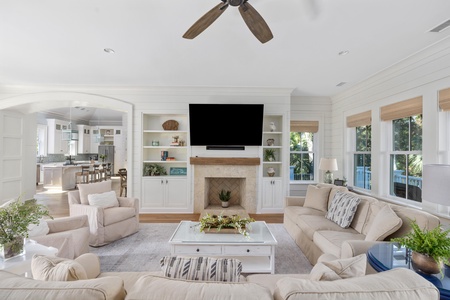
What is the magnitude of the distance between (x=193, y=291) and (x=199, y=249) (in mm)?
1750

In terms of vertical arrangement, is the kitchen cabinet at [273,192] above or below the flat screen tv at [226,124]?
below

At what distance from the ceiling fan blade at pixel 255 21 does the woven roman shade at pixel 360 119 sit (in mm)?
3246

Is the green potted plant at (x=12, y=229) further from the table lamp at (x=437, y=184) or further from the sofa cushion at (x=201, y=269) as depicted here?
the table lamp at (x=437, y=184)

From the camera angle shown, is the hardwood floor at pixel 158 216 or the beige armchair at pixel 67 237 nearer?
the beige armchair at pixel 67 237

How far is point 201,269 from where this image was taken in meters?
1.21

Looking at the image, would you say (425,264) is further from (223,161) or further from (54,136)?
(54,136)

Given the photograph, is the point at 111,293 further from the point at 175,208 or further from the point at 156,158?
the point at 156,158

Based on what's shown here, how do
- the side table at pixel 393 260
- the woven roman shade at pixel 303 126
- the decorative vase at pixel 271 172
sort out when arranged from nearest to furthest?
the side table at pixel 393 260, the decorative vase at pixel 271 172, the woven roman shade at pixel 303 126

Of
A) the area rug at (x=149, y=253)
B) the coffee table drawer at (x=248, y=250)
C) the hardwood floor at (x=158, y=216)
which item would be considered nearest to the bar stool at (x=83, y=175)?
the hardwood floor at (x=158, y=216)

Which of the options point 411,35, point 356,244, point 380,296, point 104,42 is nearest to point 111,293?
point 380,296

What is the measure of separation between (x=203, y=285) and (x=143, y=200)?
461 centimetres

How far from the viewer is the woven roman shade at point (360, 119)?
452 cm

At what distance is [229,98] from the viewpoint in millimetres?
5199

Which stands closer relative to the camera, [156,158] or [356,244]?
[356,244]
